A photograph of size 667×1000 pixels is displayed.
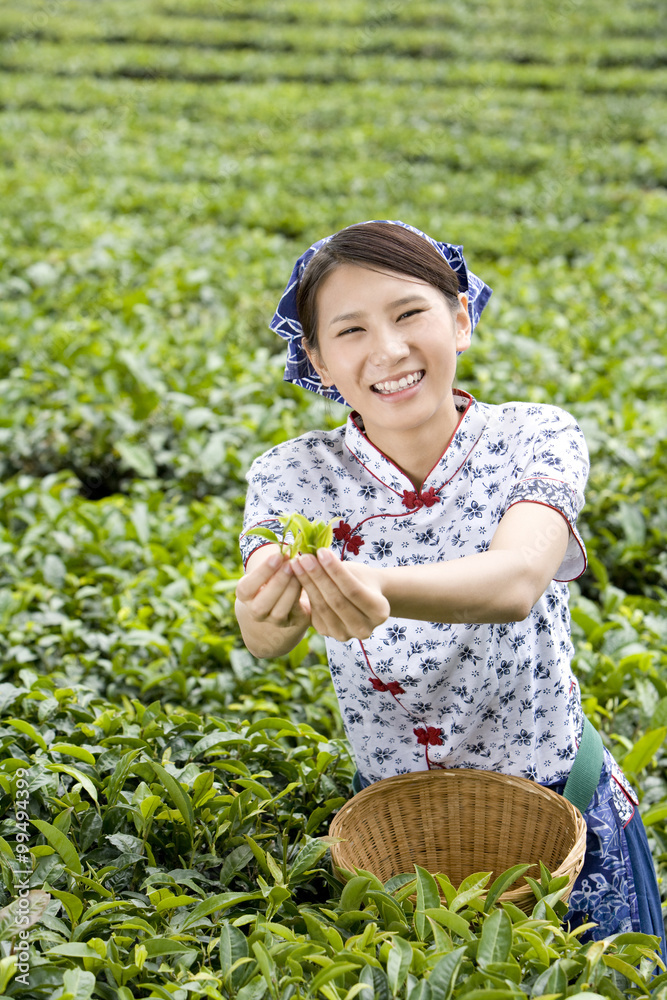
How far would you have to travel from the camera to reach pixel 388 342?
4.72 ft

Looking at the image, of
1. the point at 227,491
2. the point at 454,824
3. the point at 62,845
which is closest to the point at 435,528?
the point at 454,824

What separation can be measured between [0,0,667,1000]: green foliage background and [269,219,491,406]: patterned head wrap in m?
0.70

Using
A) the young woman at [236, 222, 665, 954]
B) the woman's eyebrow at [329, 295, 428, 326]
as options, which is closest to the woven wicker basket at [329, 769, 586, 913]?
the young woman at [236, 222, 665, 954]

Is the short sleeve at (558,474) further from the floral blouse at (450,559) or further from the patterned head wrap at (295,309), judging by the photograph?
the patterned head wrap at (295,309)

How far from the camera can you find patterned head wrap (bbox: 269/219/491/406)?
1.58 m

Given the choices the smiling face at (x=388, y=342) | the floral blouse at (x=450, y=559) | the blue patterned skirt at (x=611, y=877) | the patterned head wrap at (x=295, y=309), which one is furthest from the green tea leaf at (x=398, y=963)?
the patterned head wrap at (x=295, y=309)

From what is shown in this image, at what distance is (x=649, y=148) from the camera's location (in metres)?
8.77

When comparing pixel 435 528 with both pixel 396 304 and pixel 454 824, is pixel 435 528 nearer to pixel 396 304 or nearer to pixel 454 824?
pixel 396 304

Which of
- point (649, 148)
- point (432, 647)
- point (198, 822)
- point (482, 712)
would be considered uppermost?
point (649, 148)

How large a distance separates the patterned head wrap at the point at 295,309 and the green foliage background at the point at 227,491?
70 centimetres

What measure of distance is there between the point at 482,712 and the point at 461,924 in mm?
372

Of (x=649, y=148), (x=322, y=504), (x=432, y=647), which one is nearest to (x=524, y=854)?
(x=432, y=647)

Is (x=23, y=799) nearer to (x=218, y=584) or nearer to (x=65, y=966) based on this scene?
(x=65, y=966)

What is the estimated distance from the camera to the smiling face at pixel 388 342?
1.45m
